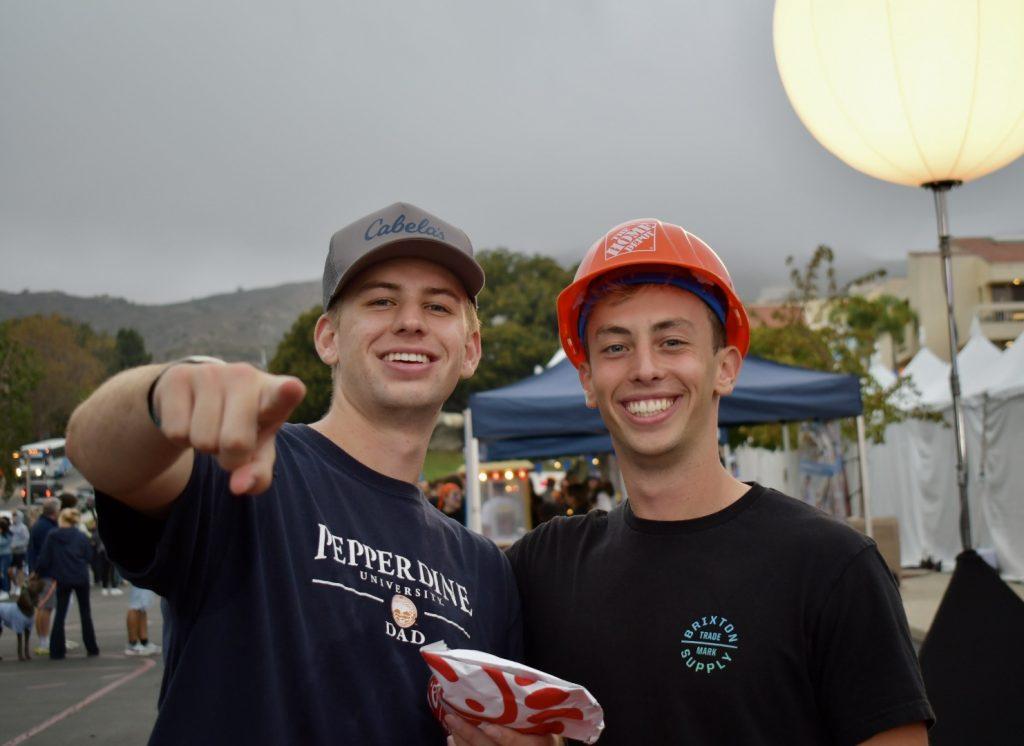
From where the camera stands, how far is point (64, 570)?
1217 cm

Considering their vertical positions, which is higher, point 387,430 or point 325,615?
point 387,430

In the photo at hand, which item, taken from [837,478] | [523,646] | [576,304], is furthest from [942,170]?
[837,478]

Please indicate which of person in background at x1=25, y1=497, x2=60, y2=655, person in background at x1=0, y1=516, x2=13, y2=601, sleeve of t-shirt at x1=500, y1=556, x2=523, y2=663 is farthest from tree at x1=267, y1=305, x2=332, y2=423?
sleeve of t-shirt at x1=500, y1=556, x2=523, y2=663

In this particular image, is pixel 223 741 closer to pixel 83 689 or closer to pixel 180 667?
pixel 180 667

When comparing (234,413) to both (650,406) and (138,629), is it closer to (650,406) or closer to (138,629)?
Result: (650,406)

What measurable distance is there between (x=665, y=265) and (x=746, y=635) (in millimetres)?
907

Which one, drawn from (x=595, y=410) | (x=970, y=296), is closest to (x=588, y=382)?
(x=595, y=410)

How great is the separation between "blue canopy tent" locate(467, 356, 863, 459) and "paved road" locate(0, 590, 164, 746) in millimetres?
3818

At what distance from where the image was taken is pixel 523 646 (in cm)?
235

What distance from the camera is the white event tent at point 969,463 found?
12836 millimetres

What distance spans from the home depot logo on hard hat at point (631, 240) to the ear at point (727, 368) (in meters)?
0.36

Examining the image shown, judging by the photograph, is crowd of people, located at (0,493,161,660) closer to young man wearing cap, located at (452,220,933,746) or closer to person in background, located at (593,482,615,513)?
person in background, located at (593,482,615,513)

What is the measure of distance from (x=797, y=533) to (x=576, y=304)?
84cm

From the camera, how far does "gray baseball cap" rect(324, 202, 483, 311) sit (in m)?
2.27
